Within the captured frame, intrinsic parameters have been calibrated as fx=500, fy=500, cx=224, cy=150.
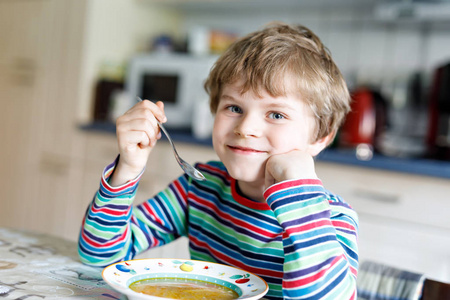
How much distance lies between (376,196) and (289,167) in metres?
1.14

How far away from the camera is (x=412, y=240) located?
5.46 ft

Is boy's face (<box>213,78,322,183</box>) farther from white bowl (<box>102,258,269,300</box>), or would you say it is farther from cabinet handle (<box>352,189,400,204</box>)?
cabinet handle (<box>352,189,400,204</box>)

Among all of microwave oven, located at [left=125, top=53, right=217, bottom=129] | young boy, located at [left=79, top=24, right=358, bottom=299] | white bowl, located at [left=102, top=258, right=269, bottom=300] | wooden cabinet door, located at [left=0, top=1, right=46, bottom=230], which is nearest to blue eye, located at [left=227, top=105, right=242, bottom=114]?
young boy, located at [left=79, top=24, right=358, bottom=299]

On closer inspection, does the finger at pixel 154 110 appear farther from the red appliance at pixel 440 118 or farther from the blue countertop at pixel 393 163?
the red appliance at pixel 440 118

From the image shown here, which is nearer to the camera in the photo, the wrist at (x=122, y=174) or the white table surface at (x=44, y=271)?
the white table surface at (x=44, y=271)

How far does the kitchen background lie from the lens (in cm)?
187

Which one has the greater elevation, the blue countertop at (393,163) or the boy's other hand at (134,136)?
the boy's other hand at (134,136)

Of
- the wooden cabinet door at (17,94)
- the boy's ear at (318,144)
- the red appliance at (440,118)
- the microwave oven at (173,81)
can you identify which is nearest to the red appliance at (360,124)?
the red appliance at (440,118)

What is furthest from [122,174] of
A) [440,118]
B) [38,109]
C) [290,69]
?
[38,109]

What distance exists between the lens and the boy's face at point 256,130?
773 millimetres

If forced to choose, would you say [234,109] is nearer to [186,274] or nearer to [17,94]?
[186,274]

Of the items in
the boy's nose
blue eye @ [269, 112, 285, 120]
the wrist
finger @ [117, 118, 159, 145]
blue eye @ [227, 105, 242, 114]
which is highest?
blue eye @ [227, 105, 242, 114]

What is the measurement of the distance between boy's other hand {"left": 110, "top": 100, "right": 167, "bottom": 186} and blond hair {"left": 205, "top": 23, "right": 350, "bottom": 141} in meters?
0.15

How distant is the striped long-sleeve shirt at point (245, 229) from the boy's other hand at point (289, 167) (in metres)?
0.02
